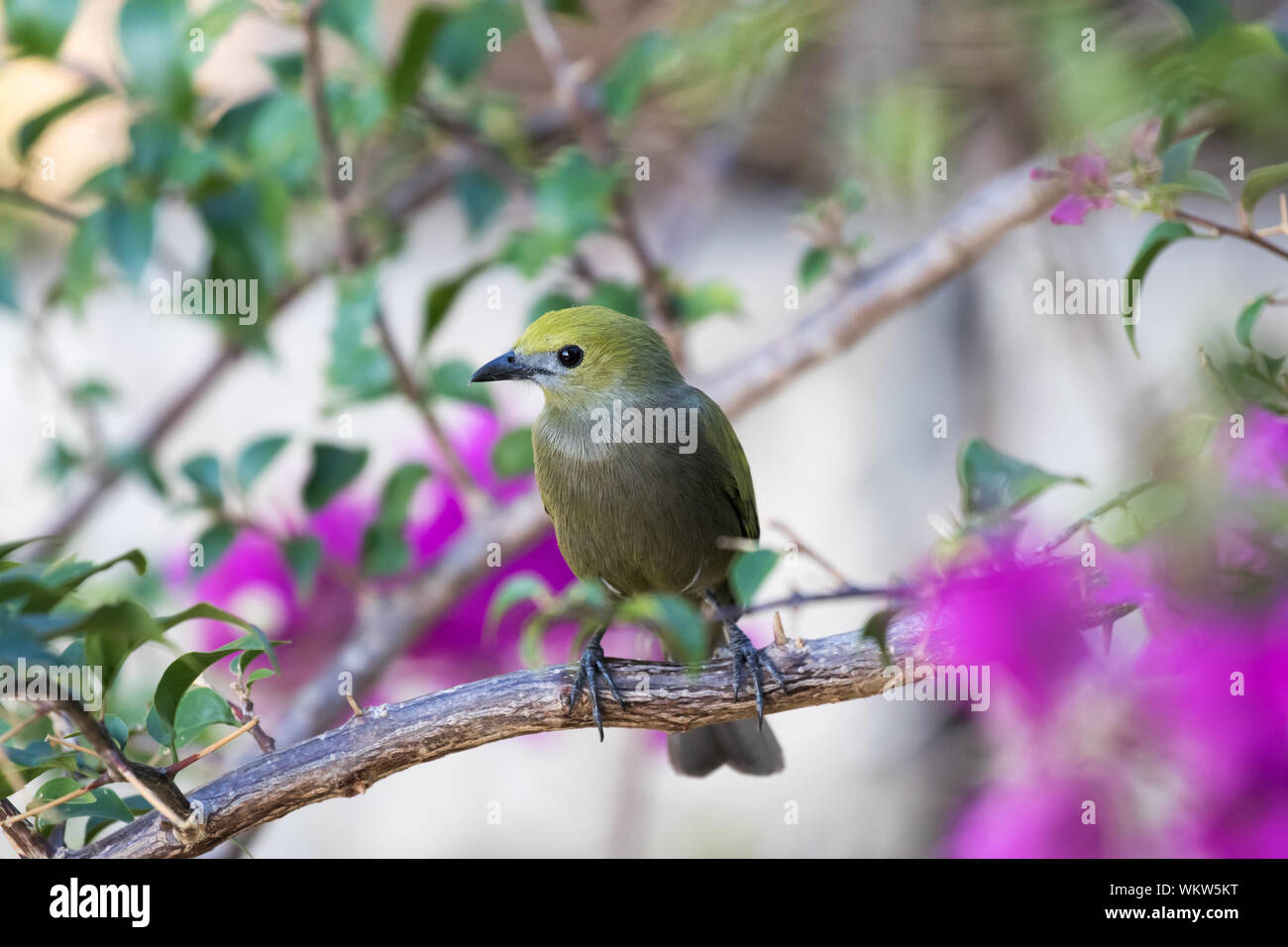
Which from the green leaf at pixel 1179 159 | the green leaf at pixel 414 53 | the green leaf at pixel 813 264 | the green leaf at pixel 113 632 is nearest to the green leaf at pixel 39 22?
the green leaf at pixel 414 53

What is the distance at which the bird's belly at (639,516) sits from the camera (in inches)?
63.2

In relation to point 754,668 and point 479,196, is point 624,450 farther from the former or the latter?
point 479,196

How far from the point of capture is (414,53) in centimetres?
185

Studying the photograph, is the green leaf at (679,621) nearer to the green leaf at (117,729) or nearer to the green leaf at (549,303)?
the green leaf at (117,729)

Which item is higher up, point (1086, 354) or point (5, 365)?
point (5, 365)

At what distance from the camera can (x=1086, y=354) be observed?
309 centimetres

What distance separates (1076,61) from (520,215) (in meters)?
1.15

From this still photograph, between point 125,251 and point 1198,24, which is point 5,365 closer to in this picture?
point 125,251

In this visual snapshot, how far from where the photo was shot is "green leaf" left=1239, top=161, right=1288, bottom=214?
3.34 ft

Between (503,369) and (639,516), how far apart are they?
0.88ft

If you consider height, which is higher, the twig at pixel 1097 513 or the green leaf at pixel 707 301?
the green leaf at pixel 707 301

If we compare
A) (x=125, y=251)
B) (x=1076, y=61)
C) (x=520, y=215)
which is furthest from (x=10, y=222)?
(x=1076, y=61)

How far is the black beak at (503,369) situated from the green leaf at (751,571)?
0.66 meters

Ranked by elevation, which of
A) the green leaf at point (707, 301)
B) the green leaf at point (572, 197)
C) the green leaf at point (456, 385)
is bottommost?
the green leaf at point (456, 385)
